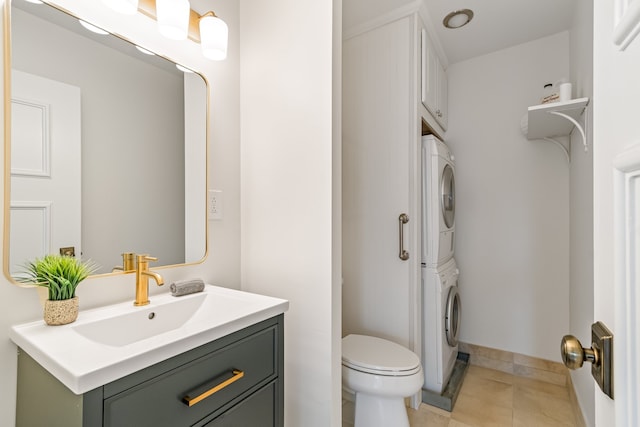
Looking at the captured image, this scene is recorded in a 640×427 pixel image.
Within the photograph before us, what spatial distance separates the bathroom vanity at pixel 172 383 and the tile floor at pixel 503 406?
53.0 inches

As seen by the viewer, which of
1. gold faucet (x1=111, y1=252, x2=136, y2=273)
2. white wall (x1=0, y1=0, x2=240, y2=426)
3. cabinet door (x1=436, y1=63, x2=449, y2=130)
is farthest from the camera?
cabinet door (x1=436, y1=63, x2=449, y2=130)

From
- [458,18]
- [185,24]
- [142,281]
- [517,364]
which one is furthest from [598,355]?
[517,364]

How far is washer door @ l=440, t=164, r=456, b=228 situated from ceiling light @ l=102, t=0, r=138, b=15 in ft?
6.33

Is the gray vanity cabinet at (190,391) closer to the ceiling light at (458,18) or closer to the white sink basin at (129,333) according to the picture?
the white sink basin at (129,333)

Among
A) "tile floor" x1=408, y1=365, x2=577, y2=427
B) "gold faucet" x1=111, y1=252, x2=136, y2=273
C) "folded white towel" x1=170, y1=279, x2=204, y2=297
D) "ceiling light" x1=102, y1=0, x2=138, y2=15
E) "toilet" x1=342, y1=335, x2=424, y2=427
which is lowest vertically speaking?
"tile floor" x1=408, y1=365, x2=577, y2=427

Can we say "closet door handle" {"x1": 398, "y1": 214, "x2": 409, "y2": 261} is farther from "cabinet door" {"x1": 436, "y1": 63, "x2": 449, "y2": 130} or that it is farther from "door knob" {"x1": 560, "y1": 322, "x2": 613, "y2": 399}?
"door knob" {"x1": 560, "y1": 322, "x2": 613, "y2": 399}

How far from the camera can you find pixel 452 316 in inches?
88.8

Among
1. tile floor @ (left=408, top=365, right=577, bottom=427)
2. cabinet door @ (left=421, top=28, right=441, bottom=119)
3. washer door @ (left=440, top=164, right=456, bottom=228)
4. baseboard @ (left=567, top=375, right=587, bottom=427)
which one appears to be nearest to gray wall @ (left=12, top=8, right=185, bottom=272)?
cabinet door @ (left=421, top=28, right=441, bottom=119)

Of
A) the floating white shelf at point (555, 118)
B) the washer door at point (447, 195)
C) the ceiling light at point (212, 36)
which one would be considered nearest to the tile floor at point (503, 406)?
the washer door at point (447, 195)

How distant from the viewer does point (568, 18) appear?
2.15m

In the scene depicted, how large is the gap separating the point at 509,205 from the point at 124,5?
2742 mm

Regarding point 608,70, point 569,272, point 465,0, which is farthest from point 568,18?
point 608,70

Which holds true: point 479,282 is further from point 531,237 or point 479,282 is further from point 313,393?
point 313,393

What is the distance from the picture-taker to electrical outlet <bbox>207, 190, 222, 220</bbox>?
1377mm
